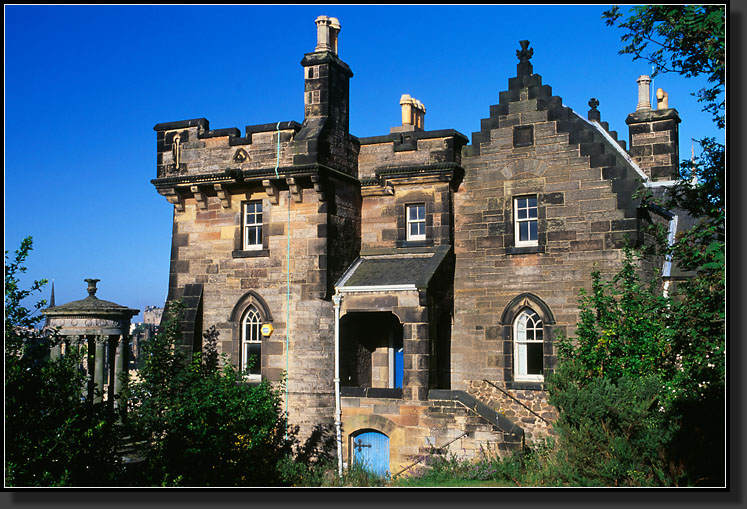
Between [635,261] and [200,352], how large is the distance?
11.3 meters

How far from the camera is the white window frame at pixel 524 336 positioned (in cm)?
2166

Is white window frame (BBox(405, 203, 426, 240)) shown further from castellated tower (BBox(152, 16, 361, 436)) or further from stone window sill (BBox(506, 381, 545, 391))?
stone window sill (BBox(506, 381, 545, 391))

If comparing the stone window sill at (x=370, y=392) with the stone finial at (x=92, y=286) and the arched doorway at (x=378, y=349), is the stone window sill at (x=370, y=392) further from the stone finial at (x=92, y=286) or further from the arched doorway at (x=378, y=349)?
the stone finial at (x=92, y=286)

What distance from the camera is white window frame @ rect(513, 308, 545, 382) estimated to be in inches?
853

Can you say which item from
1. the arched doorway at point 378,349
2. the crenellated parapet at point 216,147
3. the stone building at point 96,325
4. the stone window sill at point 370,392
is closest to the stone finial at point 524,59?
the crenellated parapet at point 216,147

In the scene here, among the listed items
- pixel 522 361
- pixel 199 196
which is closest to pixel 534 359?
pixel 522 361

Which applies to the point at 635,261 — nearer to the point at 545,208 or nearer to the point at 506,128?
the point at 545,208

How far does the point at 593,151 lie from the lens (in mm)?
21125

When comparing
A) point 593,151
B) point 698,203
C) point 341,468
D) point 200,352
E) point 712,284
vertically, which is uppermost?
point 593,151

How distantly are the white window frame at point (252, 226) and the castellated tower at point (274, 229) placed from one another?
0.03m

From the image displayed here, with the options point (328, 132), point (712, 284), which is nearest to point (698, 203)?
point (712, 284)

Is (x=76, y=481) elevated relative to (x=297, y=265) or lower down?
lower down

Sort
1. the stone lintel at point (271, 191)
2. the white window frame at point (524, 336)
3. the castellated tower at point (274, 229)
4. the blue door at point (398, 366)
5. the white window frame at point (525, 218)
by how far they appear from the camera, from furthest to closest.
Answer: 1. the blue door at point (398, 366)
2. the stone lintel at point (271, 191)
3. the white window frame at point (525, 218)
4. the castellated tower at point (274, 229)
5. the white window frame at point (524, 336)

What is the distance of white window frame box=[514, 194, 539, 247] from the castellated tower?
444cm
